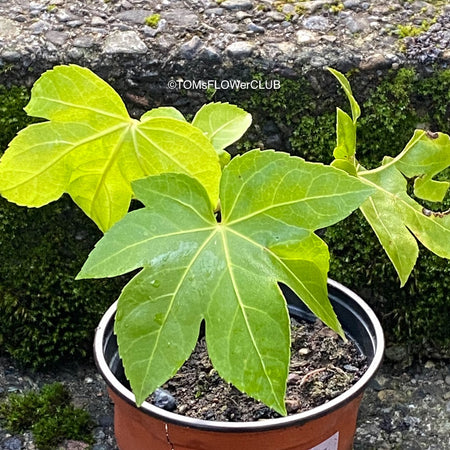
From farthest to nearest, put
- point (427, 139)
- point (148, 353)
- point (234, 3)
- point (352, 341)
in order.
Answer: point (234, 3) → point (352, 341) → point (427, 139) → point (148, 353)

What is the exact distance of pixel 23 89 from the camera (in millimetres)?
1428

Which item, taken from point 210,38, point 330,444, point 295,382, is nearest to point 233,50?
point 210,38

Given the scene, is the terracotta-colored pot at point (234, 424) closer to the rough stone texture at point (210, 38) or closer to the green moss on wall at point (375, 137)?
the green moss on wall at point (375, 137)

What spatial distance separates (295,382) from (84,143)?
0.53 m

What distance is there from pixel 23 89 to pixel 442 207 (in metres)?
0.86

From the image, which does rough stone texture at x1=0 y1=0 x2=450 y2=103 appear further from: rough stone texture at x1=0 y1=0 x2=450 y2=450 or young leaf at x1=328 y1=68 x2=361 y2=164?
young leaf at x1=328 y1=68 x2=361 y2=164

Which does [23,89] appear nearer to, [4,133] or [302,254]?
[4,133]

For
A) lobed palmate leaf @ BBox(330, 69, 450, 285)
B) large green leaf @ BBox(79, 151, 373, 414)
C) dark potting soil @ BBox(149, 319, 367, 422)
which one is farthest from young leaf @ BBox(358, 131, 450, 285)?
dark potting soil @ BBox(149, 319, 367, 422)

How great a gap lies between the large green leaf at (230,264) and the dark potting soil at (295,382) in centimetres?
35

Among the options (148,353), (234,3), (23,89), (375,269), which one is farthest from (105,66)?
(148,353)

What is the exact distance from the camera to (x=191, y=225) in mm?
861

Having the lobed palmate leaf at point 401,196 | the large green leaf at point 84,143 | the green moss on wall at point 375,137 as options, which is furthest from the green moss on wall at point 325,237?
the large green leaf at point 84,143

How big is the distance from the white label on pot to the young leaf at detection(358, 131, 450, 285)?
297mm

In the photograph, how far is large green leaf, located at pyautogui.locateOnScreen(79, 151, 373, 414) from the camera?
2.63ft
